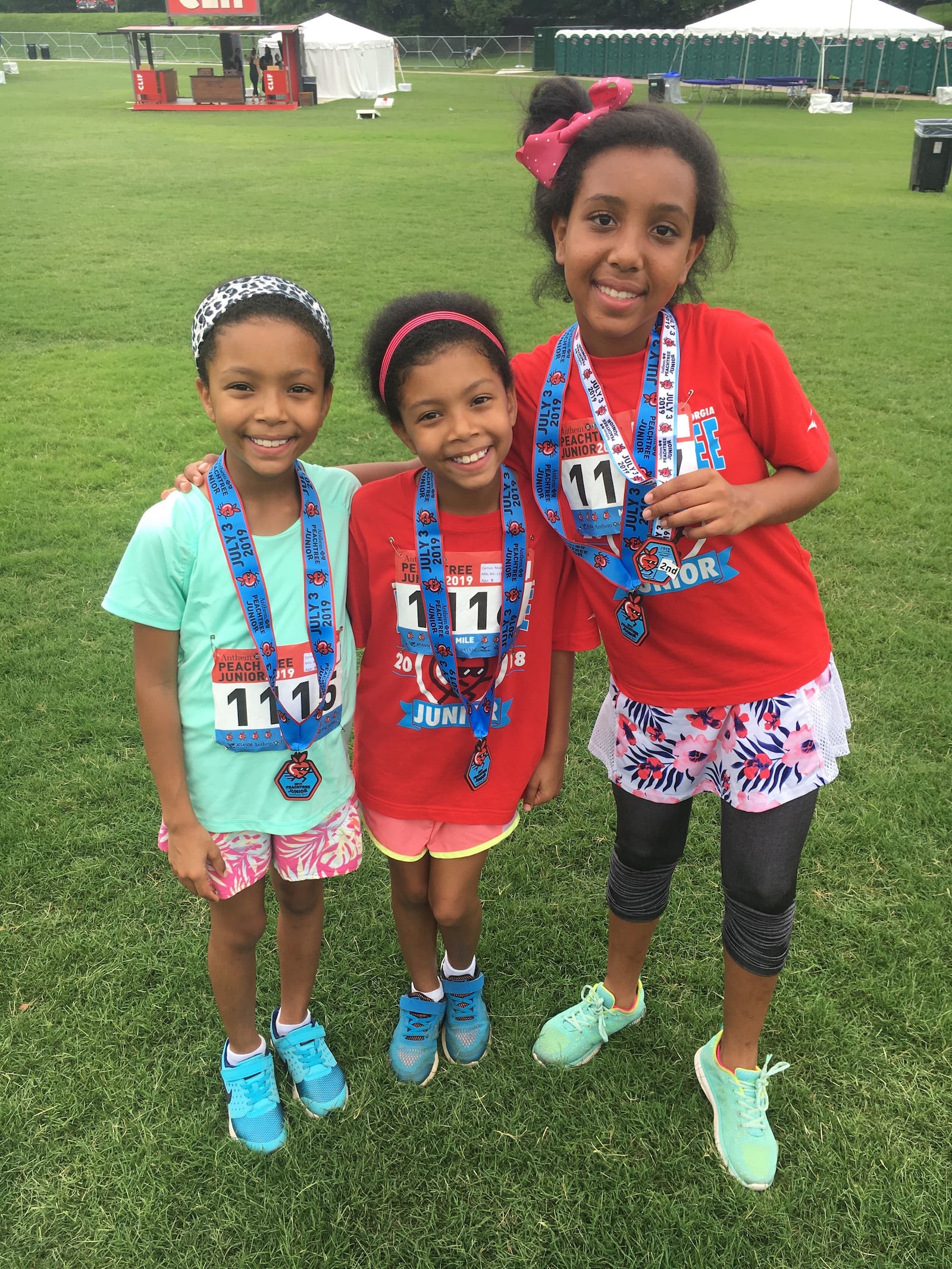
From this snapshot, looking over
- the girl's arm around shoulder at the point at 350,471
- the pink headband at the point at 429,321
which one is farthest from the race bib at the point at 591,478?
the girl's arm around shoulder at the point at 350,471

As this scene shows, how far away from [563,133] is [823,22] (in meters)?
36.1

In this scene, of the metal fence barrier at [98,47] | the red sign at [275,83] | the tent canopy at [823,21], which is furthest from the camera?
the metal fence barrier at [98,47]

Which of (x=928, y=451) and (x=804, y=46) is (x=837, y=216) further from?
(x=804, y=46)

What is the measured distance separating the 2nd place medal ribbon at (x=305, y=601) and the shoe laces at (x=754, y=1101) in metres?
1.20

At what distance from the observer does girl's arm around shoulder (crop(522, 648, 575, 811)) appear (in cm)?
217

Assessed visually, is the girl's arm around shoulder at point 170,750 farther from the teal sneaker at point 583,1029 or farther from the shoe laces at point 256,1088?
the teal sneaker at point 583,1029

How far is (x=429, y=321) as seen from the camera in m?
1.86

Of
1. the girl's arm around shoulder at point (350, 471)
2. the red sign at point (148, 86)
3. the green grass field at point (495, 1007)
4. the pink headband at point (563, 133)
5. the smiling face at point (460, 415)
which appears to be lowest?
the green grass field at point (495, 1007)

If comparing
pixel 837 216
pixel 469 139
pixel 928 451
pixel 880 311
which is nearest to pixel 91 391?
pixel 928 451

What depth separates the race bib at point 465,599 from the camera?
6.35ft

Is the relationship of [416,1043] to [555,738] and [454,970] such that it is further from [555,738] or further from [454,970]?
[555,738]

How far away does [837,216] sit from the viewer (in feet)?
46.1

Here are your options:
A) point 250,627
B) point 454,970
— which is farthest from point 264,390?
point 454,970

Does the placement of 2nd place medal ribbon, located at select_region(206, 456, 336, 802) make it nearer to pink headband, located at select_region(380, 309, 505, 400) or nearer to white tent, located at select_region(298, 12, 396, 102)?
pink headband, located at select_region(380, 309, 505, 400)
